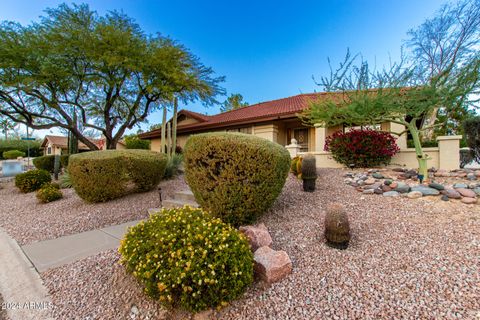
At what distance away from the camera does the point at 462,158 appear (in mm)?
8562

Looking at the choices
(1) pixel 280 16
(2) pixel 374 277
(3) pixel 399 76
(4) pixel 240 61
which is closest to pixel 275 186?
(2) pixel 374 277

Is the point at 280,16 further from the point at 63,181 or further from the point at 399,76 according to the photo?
the point at 63,181

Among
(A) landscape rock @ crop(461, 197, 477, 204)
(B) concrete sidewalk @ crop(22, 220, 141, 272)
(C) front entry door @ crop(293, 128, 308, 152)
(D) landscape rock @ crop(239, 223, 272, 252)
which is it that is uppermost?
(C) front entry door @ crop(293, 128, 308, 152)

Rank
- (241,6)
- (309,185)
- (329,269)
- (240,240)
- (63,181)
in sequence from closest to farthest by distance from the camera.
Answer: (240,240) → (329,269) → (309,185) → (63,181) → (241,6)

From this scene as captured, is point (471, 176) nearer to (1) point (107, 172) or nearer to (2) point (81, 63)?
(1) point (107, 172)

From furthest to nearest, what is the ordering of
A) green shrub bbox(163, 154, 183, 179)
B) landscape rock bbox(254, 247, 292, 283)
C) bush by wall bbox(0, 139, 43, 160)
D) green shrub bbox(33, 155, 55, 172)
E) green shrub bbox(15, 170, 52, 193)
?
bush by wall bbox(0, 139, 43, 160) → green shrub bbox(33, 155, 55, 172) → green shrub bbox(15, 170, 52, 193) → green shrub bbox(163, 154, 183, 179) → landscape rock bbox(254, 247, 292, 283)

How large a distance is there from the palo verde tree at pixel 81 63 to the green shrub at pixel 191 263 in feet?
33.0

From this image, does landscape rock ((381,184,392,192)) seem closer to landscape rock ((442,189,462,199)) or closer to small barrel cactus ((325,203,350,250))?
landscape rock ((442,189,462,199))

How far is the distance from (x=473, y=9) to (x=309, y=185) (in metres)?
21.4

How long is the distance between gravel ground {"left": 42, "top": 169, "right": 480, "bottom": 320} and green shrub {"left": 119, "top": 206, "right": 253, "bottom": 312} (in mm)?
254

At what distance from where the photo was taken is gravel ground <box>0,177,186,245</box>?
14.2ft

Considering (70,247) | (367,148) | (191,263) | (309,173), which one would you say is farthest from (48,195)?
(367,148)

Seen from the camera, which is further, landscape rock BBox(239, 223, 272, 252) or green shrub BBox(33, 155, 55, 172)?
green shrub BBox(33, 155, 55, 172)

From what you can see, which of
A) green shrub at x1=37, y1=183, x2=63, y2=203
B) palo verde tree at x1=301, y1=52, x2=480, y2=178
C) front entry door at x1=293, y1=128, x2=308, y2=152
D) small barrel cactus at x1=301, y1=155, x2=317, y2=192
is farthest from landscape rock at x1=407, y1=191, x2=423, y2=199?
green shrub at x1=37, y1=183, x2=63, y2=203
